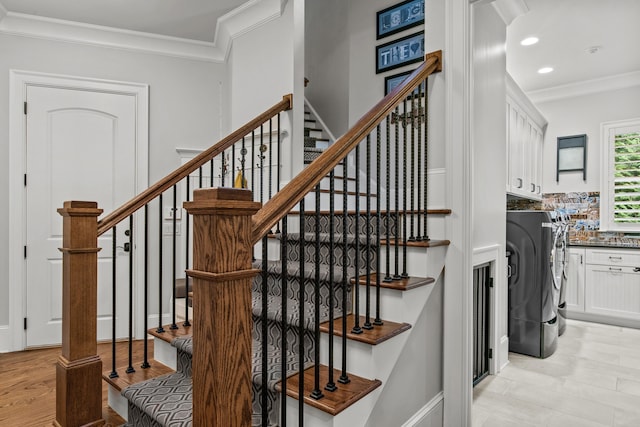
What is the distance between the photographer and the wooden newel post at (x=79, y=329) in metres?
1.86

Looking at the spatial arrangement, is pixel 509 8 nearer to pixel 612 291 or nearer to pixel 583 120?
pixel 583 120

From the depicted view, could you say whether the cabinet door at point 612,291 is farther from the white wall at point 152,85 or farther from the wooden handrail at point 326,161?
the white wall at point 152,85

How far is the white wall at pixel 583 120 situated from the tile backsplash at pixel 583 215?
0.10 meters

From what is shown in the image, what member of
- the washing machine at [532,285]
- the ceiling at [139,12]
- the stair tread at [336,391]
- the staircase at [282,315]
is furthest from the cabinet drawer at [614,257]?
the ceiling at [139,12]

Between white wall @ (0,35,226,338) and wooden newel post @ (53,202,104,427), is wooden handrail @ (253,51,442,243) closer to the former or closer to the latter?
wooden newel post @ (53,202,104,427)

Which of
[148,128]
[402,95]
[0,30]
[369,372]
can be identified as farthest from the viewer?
[148,128]

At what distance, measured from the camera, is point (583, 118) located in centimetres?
495

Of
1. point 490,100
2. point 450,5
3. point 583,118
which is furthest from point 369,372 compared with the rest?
point 583,118

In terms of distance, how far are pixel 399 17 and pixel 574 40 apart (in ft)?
5.67

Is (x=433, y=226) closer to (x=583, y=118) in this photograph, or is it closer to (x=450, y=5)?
(x=450, y=5)

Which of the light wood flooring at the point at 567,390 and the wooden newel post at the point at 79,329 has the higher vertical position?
the wooden newel post at the point at 79,329

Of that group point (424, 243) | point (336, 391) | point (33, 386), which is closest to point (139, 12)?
point (33, 386)

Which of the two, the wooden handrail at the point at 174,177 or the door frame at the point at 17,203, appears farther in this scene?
the door frame at the point at 17,203

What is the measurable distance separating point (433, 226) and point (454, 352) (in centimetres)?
68
